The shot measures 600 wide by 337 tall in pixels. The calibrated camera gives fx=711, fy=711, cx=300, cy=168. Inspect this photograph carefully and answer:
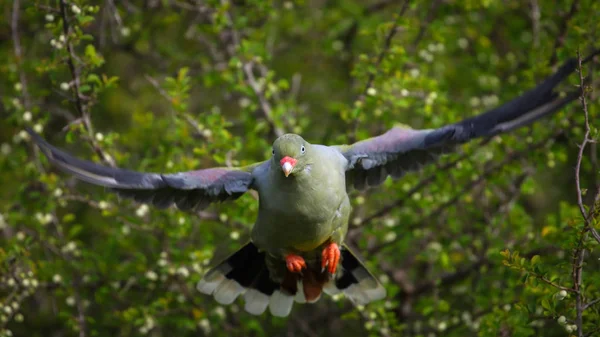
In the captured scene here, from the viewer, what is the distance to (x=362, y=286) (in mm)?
5062

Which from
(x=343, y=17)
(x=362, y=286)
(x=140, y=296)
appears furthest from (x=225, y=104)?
(x=362, y=286)

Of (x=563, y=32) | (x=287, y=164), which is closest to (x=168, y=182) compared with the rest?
(x=287, y=164)

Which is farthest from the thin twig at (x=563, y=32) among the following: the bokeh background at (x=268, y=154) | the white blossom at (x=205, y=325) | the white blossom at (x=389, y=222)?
the white blossom at (x=205, y=325)

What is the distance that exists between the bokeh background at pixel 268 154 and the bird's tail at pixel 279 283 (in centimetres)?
16

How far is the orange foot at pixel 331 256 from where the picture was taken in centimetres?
480

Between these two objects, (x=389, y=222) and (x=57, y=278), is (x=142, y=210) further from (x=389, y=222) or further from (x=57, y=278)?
(x=389, y=222)

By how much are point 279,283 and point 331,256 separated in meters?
0.64

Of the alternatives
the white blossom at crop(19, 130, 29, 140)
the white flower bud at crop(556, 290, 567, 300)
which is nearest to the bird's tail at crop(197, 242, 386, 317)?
the white flower bud at crop(556, 290, 567, 300)

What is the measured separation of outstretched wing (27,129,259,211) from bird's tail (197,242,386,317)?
2.11 ft

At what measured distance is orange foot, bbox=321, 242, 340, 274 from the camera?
15.8ft

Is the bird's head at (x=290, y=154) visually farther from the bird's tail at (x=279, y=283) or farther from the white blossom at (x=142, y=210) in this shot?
the white blossom at (x=142, y=210)

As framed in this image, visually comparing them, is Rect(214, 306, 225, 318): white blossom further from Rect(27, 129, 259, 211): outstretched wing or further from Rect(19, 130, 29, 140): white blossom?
Rect(19, 130, 29, 140): white blossom

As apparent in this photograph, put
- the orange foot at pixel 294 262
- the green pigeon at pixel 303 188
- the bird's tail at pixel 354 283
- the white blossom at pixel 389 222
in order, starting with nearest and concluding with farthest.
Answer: the green pigeon at pixel 303 188, the orange foot at pixel 294 262, the bird's tail at pixel 354 283, the white blossom at pixel 389 222

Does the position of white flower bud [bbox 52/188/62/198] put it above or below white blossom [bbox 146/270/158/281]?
above
